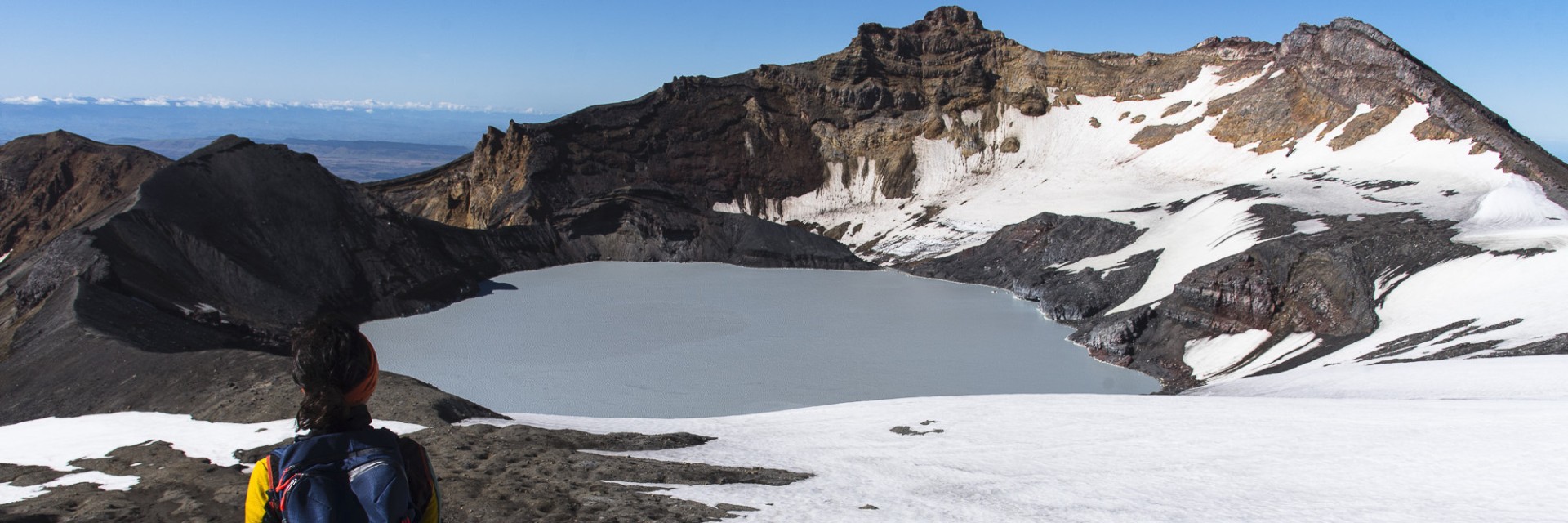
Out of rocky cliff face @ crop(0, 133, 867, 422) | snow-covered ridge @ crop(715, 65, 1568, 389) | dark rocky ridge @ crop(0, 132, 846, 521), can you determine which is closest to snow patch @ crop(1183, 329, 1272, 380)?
snow-covered ridge @ crop(715, 65, 1568, 389)

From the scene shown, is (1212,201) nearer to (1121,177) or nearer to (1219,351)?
(1121,177)

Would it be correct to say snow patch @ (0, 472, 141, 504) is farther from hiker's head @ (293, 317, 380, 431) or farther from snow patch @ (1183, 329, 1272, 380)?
snow patch @ (1183, 329, 1272, 380)

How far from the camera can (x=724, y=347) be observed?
93.3 feet

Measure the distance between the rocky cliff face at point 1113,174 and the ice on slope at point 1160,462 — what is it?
29.9 feet

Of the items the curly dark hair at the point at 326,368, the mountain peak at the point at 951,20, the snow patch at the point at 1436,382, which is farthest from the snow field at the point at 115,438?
the mountain peak at the point at 951,20

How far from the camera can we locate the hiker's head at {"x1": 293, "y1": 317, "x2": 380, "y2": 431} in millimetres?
3316

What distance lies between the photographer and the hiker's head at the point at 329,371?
3316 millimetres

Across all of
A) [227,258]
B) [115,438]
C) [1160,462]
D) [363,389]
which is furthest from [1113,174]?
[363,389]

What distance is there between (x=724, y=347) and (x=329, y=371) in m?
25.1

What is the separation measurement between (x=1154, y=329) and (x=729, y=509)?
2318cm

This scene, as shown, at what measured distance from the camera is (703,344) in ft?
94.9

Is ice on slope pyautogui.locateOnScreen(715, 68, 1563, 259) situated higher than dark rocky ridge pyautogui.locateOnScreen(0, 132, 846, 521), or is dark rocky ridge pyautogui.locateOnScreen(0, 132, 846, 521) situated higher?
ice on slope pyautogui.locateOnScreen(715, 68, 1563, 259)

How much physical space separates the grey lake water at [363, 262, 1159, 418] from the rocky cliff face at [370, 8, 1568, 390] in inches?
105

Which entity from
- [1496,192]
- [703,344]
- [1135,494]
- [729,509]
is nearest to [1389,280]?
[1496,192]
